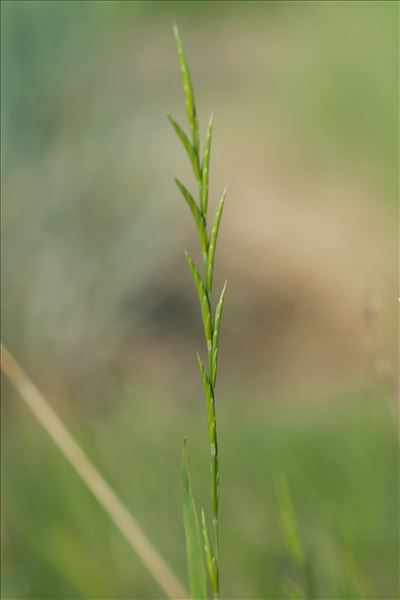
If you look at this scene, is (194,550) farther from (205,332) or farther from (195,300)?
(195,300)

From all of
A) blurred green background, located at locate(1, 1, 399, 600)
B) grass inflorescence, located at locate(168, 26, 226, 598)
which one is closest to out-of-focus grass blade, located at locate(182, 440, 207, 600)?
grass inflorescence, located at locate(168, 26, 226, 598)

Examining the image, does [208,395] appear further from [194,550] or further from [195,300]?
[195,300]

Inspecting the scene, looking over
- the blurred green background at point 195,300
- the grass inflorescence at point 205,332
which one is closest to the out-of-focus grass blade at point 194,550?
the grass inflorescence at point 205,332

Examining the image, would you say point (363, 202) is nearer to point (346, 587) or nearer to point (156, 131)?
point (156, 131)

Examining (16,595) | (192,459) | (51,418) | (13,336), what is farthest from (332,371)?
(51,418)

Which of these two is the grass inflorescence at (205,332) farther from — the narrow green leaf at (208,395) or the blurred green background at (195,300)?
the blurred green background at (195,300)

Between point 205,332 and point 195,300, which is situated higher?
point 205,332

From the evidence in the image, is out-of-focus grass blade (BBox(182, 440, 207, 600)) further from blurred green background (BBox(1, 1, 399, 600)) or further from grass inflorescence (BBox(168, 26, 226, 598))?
blurred green background (BBox(1, 1, 399, 600))

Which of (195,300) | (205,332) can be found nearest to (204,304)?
(205,332)

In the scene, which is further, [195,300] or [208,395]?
[195,300]
